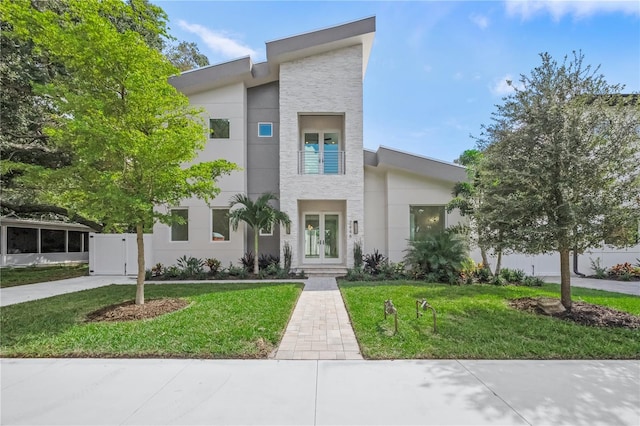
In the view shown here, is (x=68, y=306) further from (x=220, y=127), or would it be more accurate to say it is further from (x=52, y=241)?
(x=52, y=241)

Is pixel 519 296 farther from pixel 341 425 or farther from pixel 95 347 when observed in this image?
pixel 95 347

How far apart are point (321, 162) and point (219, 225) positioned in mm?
5075

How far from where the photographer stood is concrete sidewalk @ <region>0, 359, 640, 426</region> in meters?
3.01

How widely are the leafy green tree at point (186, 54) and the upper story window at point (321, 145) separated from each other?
15.0 m

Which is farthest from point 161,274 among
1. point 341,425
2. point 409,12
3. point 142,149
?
point 409,12

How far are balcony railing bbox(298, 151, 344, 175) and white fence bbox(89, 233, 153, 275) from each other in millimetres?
7250

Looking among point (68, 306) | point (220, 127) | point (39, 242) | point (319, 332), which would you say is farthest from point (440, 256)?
point (39, 242)

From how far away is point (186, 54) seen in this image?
24.2 m

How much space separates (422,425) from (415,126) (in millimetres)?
17800

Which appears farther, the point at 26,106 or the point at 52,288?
the point at 26,106

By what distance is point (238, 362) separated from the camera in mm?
4320

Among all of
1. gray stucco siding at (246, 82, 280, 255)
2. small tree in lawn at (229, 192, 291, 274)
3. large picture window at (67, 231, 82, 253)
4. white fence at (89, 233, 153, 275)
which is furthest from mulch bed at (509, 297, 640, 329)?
large picture window at (67, 231, 82, 253)

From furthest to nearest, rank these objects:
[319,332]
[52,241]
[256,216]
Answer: [52,241]
[256,216]
[319,332]

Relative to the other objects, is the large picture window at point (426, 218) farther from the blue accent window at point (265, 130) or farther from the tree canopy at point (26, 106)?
the tree canopy at point (26, 106)
